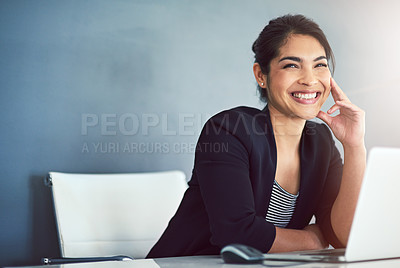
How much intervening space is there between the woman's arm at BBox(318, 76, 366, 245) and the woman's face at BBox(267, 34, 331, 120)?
72 millimetres

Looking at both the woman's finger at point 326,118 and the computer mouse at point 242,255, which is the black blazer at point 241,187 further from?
the computer mouse at point 242,255

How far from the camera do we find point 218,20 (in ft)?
8.46

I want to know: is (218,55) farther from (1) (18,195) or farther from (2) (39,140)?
(1) (18,195)

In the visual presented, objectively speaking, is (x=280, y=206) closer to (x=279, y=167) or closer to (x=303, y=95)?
(x=279, y=167)

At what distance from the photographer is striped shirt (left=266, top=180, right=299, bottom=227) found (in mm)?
1427

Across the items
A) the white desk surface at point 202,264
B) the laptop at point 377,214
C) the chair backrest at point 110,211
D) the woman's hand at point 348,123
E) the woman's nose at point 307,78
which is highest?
the woman's nose at point 307,78

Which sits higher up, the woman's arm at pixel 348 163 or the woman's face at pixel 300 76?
the woman's face at pixel 300 76

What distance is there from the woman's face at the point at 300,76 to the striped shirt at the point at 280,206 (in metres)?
0.28

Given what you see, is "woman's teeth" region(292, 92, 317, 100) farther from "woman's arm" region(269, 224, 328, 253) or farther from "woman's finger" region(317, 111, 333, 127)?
"woman's arm" region(269, 224, 328, 253)

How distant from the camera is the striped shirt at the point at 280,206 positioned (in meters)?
1.43

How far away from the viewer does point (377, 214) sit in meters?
0.95

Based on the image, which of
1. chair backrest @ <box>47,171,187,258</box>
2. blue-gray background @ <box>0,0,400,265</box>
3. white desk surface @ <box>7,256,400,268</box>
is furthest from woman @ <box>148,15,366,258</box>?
blue-gray background @ <box>0,0,400,265</box>

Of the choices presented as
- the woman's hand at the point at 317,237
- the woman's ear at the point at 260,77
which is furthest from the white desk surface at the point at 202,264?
the woman's ear at the point at 260,77

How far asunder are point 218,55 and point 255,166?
1.33 m
